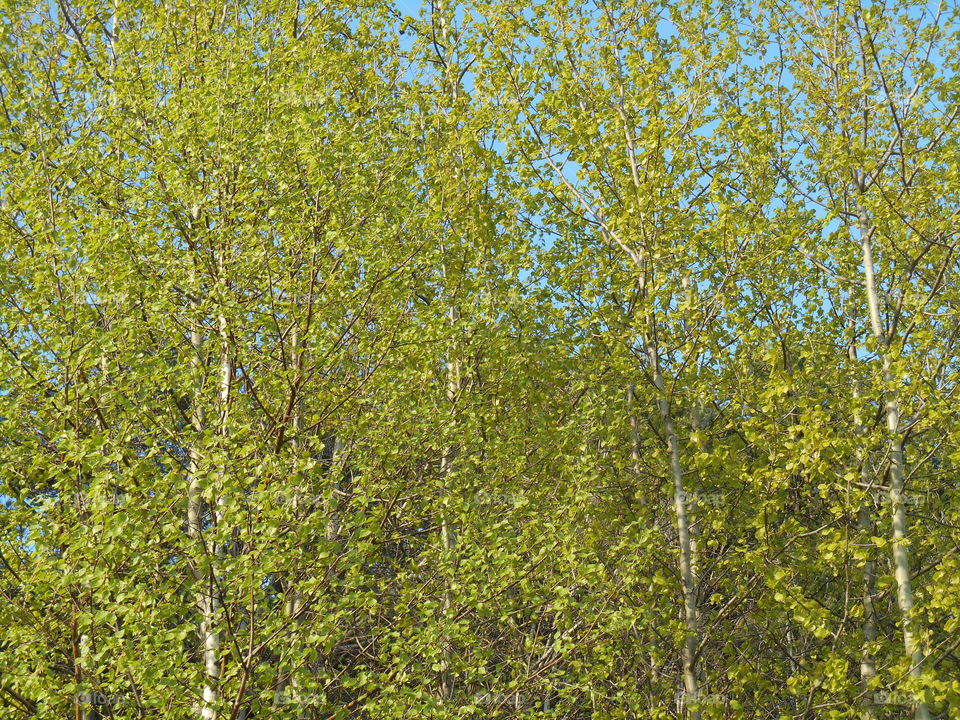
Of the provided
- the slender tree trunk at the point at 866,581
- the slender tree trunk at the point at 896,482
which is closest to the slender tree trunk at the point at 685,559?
the slender tree trunk at the point at 866,581

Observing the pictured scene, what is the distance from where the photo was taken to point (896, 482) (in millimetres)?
10188

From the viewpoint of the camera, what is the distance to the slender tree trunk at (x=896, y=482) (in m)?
9.20

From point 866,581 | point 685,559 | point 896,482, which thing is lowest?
point 866,581

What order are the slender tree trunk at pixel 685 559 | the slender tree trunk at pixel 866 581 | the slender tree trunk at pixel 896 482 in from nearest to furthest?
the slender tree trunk at pixel 896 482
the slender tree trunk at pixel 685 559
the slender tree trunk at pixel 866 581

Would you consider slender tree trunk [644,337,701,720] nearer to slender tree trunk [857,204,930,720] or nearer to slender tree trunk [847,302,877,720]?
slender tree trunk [847,302,877,720]

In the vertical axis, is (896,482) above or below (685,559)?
above

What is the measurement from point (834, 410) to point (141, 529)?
24.2 ft

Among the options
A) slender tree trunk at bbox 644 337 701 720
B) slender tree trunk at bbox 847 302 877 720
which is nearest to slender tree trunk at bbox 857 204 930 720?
slender tree trunk at bbox 847 302 877 720

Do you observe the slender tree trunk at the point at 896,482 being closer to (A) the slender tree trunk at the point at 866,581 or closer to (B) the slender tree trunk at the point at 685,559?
(A) the slender tree trunk at the point at 866,581

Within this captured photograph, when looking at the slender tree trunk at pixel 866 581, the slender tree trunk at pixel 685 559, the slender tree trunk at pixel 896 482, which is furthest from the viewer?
the slender tree trunk at pixel 866 581

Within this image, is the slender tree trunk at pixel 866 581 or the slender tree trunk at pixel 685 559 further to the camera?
the slender tree trunk at pixel 866 581

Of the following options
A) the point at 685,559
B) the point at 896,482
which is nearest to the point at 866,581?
the point at 896,482

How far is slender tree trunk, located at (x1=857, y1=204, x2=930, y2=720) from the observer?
920 cm

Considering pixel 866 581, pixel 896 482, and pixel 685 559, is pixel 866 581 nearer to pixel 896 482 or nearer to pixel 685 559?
pixel 896 482
